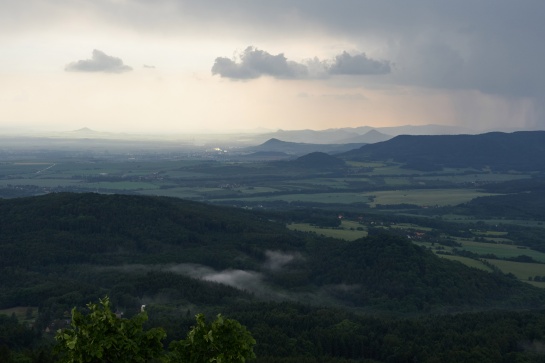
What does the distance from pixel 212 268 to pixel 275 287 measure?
18.7 meters

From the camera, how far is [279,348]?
316 feet

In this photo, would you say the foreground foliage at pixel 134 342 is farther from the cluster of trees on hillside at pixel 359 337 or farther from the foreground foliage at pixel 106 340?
the cluster of trees on hillside at pixel 359 337

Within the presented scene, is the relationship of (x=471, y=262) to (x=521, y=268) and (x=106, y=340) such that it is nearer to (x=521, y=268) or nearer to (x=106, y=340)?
(x=521, y=268)

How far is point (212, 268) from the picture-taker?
163 m

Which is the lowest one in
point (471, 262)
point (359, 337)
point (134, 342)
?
point (471, 262)

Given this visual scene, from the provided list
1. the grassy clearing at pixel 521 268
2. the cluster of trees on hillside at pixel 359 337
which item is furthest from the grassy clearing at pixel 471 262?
the cluster of trees on hillside at pixel 359 337

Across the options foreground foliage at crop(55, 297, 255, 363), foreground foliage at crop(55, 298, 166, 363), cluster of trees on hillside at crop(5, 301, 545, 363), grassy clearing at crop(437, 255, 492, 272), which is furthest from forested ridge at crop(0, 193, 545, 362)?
foreground foliage at crop(55, 297, 255, 363)

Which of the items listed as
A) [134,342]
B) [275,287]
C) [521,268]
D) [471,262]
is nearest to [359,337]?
[275,287]

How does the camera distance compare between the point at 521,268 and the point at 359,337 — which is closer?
the point at 359,337

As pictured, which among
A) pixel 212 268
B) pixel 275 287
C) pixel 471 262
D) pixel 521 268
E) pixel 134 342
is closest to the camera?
pixel 134 342

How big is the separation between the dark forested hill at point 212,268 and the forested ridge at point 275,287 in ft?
1.08

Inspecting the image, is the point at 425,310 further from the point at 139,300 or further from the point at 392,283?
the point at 139,300

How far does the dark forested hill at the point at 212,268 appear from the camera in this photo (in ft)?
449

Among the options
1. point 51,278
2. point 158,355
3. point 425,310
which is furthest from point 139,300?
point 158,355
